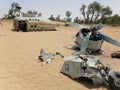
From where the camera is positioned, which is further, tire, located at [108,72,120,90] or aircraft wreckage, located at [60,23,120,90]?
aircraft wreckage, located at [60,23,120,90]

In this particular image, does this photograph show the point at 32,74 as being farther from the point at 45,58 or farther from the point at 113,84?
the point at 113,84

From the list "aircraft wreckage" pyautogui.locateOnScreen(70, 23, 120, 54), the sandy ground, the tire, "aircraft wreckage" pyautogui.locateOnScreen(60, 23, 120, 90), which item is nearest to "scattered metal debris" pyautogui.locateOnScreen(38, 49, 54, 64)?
the sandy ground

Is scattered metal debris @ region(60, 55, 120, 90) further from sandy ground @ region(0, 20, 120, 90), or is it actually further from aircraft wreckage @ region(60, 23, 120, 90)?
sandy ground @ region(0, 20, 120, 90)

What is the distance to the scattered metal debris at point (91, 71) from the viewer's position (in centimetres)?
1056

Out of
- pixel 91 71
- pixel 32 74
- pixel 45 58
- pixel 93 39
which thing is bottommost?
pixel 32 74

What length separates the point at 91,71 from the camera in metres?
11.0

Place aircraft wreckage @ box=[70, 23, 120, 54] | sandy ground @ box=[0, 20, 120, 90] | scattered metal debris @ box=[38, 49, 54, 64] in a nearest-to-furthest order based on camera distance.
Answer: sandy ground @ box=[0, 20, 120, 90] < scattered metal debris @ box=[38, 49, 54, 64] < aircraft wreckage @ box=[70, 23, 120, 54]

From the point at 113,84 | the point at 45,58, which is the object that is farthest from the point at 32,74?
the point at 113,84

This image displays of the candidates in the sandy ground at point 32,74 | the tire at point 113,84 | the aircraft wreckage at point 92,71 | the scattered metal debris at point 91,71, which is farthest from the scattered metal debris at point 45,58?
the tire at point 113,84

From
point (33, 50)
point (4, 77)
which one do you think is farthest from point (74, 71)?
point (33, 50)

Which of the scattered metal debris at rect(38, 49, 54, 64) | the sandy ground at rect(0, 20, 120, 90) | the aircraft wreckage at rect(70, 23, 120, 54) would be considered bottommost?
the sandy ground at rect(0, 20, 120, 90)

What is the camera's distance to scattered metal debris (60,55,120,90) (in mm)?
10563

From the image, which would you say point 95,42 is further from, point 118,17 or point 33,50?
point 118,17

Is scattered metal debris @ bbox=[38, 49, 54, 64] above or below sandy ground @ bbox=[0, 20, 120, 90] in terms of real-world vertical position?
above
